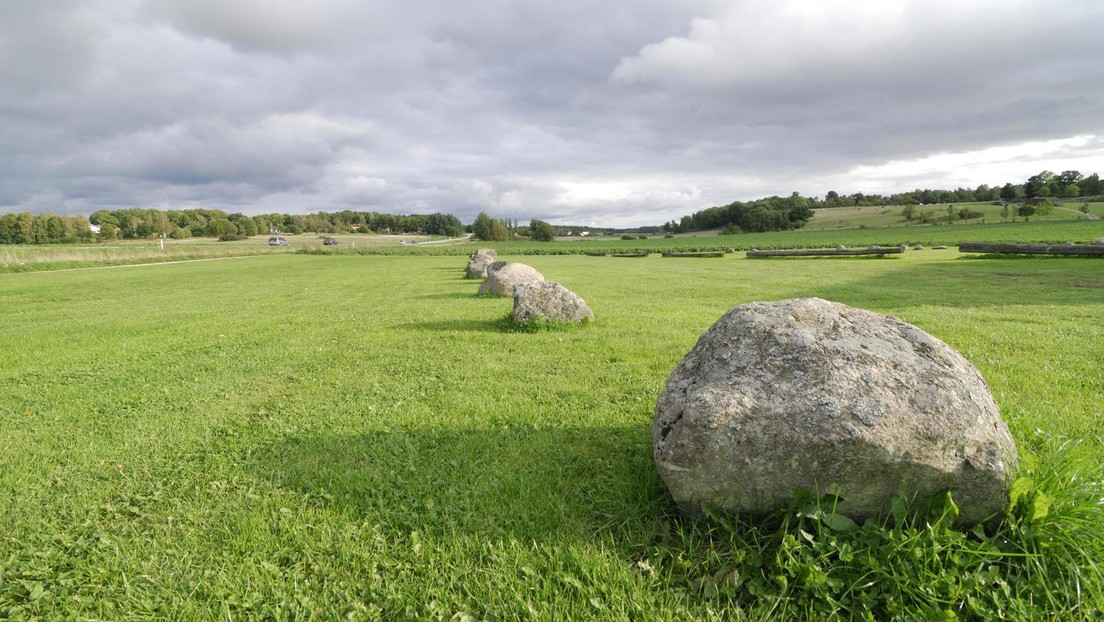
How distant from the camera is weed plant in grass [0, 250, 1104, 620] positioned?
2.97 meters

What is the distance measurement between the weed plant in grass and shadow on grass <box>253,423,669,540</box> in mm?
26

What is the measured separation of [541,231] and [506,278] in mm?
133577

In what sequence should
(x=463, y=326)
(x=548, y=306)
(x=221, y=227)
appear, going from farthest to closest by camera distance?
(x=221, y=227) < (x=463, y=326) < (x=548, y=306)

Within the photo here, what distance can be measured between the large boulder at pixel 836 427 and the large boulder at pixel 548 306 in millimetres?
7705

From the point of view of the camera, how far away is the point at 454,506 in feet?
13.2

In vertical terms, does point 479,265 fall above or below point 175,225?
below

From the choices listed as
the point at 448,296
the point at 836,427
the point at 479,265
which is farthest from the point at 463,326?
the point at 479,265

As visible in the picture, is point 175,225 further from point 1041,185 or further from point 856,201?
point 1041,185

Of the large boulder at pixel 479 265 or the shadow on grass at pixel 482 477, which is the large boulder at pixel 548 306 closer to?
the shadow on grass at pixel 482 477

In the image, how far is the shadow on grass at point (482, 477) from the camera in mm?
3842

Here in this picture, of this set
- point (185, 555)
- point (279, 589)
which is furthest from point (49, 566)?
point (279, 589)

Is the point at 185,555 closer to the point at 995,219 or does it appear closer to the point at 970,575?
the point at 970,575

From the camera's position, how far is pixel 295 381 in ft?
25.8

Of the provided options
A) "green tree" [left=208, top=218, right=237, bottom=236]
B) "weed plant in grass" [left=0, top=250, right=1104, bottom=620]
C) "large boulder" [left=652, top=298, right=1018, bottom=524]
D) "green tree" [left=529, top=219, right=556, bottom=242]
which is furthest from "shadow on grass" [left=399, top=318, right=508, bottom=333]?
"green tree" [left=208, top=218, right=237, bottom=236]
